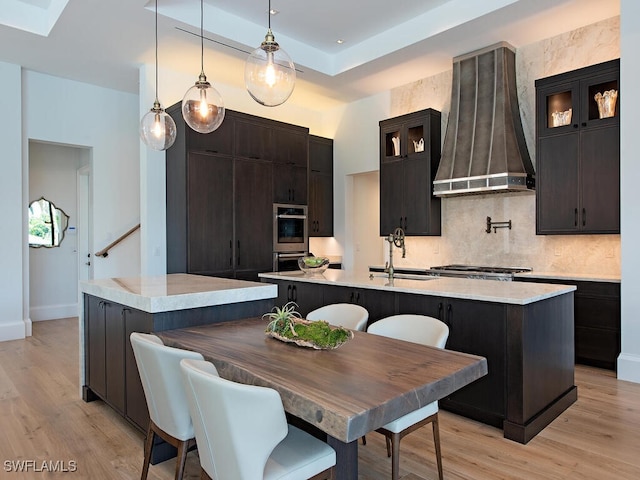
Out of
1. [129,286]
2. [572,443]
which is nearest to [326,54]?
[129,286]

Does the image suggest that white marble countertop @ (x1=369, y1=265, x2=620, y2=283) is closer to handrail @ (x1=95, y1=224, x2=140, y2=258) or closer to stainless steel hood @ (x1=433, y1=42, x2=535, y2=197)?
stainless steel hood @ (x1=433, y1=42, x2=535, y2=197)

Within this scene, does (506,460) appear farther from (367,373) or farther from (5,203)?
(5,203)

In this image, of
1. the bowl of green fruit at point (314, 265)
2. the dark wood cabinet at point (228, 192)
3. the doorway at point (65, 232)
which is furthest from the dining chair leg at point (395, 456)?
the doorway at point (65, 232)

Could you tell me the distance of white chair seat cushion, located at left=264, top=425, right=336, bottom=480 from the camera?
1.47 metres

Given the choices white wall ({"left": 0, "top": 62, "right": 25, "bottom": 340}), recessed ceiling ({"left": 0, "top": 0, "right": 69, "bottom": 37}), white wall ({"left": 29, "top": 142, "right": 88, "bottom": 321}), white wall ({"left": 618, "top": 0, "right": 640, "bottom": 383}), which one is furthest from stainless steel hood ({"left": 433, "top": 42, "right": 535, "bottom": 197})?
white wall ({"left": 29, "top": 142, "right": 88, "bottom": 321})

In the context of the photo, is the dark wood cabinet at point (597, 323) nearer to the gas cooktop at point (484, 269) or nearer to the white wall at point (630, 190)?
the white wall at point (630, 190)

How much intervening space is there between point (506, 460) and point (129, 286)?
2546mm

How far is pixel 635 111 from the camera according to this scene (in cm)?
378

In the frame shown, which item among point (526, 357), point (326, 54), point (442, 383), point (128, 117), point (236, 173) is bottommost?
point (526, 357)

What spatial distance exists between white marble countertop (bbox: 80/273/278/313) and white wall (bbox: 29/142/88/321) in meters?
4.32

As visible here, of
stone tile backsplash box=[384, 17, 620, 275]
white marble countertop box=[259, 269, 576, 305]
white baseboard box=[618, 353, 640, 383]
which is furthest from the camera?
stone tile backsplash box=[384, 17, 620, 275]

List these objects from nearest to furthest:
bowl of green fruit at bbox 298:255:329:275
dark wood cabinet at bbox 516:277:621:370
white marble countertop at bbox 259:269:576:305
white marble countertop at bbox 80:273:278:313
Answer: white marble countertop at bbox 80:273:278:313
white marble countertop at bbox 259:269:576:305
dark wood cabinet at bbox 516:277:621:370
bowl of green fruit at bbox 298:255:329:275

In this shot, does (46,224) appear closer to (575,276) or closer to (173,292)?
(173,292)

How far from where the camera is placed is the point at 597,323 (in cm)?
408
